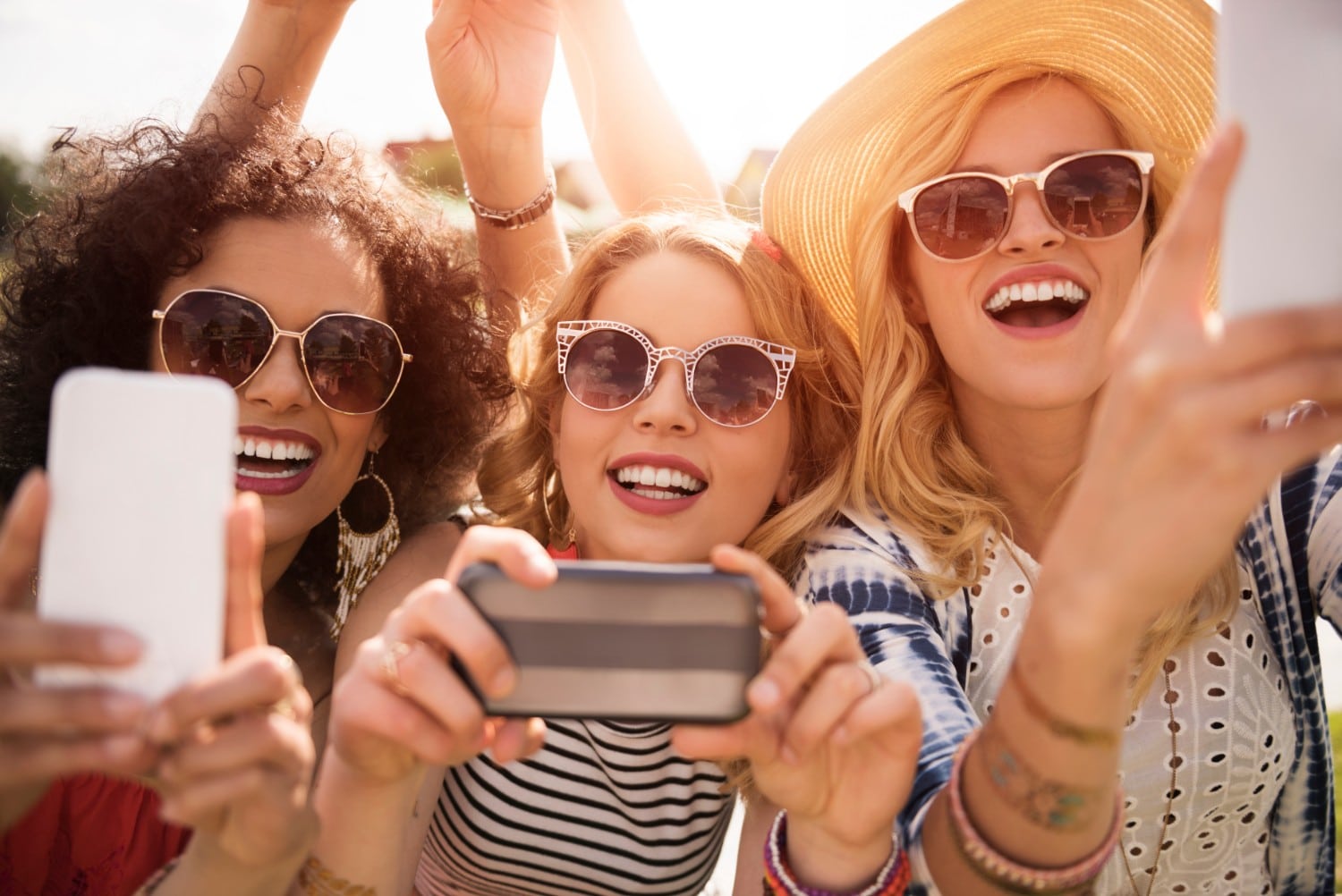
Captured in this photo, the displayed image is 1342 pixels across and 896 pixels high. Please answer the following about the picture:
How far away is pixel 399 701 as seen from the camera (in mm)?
1450

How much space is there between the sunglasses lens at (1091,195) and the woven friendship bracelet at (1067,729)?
1.40 m

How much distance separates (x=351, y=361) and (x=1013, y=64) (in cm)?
184

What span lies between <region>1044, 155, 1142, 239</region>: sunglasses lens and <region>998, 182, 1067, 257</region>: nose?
0.02 m

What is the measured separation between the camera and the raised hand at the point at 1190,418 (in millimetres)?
1132

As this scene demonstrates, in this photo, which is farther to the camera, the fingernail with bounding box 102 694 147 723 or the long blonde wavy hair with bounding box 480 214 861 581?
the long blonde wavy hair with bounding box 480 214 861 581

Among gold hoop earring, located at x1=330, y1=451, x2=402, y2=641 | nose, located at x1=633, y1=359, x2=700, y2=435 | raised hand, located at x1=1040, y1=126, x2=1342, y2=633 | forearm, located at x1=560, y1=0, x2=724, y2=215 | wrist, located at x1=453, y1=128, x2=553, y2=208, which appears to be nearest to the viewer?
raised hand, located at x1=1040, y1=126, x2=1342, y2=633

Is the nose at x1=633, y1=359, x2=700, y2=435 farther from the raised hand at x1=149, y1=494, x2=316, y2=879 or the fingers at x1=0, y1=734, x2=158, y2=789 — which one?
the fingers at x1=0, y1=734, x2=158, y2=789

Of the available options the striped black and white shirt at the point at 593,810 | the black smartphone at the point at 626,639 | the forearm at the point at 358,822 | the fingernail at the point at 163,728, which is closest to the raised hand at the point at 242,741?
the fingernail at the point at 163,728

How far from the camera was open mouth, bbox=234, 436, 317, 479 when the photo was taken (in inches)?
98.5

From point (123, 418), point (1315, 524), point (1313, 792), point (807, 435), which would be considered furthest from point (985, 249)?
point (123, 418)

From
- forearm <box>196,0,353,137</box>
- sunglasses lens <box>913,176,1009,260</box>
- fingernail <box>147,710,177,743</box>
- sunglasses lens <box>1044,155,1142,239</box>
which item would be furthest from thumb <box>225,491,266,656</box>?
forearm <box>196,0,353,137</box>

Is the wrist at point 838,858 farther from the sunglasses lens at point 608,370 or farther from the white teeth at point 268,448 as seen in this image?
the white teeth at point 268,448

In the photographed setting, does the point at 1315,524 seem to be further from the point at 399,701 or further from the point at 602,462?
the point at 399,701

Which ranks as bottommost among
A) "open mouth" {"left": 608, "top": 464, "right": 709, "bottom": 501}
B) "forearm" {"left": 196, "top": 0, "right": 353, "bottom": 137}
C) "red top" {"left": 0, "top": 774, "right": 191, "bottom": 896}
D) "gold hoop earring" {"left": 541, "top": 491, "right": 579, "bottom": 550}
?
"red top" {"left": 0, "top": 774, "right": 191, "bottom": 896}
